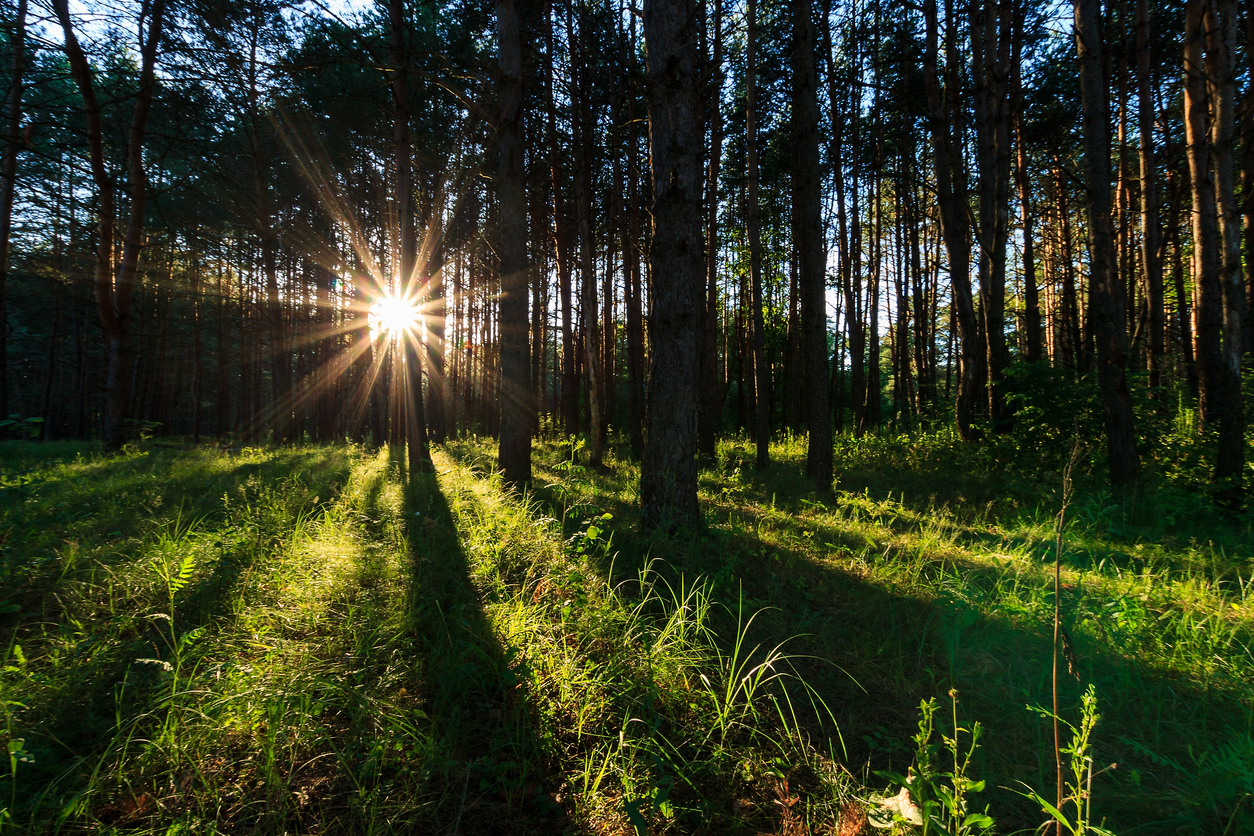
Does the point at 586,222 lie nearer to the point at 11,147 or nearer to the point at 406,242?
the point at 406,242

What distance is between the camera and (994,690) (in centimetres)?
244

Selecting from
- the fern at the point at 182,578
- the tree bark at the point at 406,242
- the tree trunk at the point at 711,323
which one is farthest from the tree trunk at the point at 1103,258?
the tree bark at the point at 406,242

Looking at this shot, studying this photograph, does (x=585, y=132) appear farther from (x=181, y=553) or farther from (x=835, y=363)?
(x=835, y=363)

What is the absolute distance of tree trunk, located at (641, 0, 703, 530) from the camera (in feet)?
14.0

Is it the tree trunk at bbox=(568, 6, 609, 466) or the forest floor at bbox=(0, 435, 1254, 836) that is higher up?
the tree trunk at bbox=(568, 6, 609, 466)

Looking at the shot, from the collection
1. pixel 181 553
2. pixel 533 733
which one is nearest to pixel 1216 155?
pixel 533 733

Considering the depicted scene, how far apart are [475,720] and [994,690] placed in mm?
2580

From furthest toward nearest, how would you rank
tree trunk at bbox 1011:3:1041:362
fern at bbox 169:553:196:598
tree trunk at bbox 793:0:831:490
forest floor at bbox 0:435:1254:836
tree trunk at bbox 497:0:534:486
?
tree trunk at bbox 1011:3:1041:362 < tree trunk at bbox 793:0:831:490 < tree trunk at bbox 497:0:534:486 < fern at bbox 169:553:196:598 < forest floor at bbox 0:435:1254:836

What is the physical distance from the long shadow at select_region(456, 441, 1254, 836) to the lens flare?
723 centimetres

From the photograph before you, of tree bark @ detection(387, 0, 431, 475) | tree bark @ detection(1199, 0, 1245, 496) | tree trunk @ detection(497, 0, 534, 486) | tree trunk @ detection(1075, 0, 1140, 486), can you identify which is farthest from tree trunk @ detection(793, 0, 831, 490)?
tree bark @ detection(387, 0, 431, 475)

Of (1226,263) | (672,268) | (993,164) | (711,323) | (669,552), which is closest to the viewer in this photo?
(669,552)

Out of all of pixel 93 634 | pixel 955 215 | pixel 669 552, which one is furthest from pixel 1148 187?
pixel 93 634

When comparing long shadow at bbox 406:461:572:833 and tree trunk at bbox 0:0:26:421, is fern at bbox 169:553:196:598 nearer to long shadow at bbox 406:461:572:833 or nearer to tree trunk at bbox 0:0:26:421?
long shadow at bbox 406:461:572:833

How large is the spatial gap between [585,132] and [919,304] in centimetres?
1379
